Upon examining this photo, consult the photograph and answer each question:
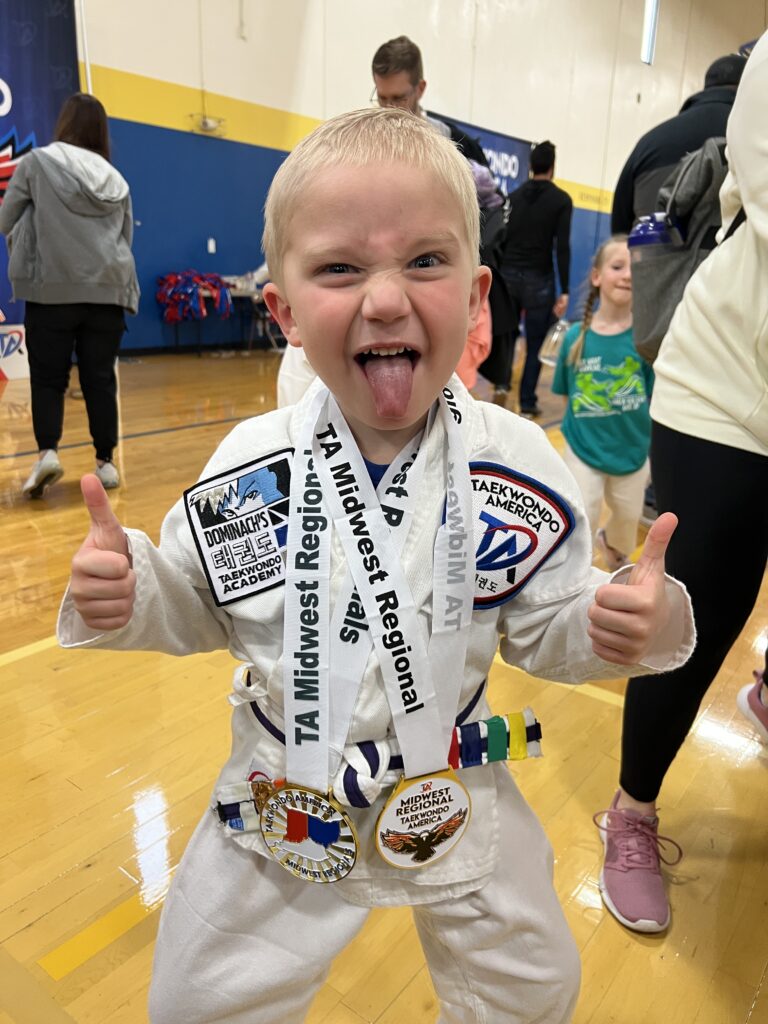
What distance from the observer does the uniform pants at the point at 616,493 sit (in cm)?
281

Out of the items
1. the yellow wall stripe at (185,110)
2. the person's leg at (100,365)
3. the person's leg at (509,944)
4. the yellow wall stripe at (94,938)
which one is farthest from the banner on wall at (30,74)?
the person's leg at (509,944)

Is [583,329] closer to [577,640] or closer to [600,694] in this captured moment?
[600,694]

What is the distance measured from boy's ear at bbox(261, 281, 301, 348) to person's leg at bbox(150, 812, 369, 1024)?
639 millimetres

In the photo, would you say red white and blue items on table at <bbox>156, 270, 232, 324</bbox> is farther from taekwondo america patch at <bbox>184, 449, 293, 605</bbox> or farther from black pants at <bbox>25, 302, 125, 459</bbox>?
taekwondo america patch at <bbox>184, 449, 293, 605</bbox>

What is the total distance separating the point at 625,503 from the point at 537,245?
340 centimetres

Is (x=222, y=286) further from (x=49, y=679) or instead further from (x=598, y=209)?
(x=598, y=209)

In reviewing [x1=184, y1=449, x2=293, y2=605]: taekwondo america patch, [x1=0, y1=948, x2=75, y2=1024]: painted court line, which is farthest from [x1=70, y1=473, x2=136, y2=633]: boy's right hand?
[x1=0, y1=948, x2=75, y2=1024]: painted court line

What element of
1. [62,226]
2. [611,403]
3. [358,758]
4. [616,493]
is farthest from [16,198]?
[358,758]

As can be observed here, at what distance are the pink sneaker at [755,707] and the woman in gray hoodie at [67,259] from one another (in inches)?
117

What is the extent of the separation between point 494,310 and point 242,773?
2.86 metres

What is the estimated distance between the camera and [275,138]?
848 centimetres

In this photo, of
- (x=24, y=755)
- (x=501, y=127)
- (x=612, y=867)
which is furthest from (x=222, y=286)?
(x=612, y=867)

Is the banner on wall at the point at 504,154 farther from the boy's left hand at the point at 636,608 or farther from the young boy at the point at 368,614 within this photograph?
the boy's left hand at the point at 636,608

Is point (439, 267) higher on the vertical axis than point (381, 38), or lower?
lower
